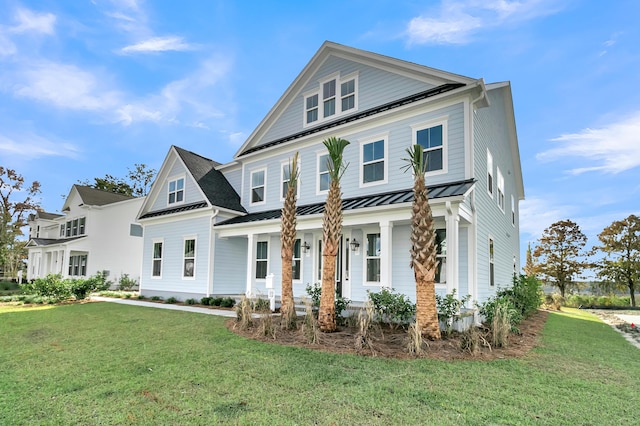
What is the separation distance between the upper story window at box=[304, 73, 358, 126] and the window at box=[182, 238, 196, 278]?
7.24 metres

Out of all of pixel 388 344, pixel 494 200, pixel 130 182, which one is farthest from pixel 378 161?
pixel 130 182

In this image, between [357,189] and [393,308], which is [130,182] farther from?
[393,308]

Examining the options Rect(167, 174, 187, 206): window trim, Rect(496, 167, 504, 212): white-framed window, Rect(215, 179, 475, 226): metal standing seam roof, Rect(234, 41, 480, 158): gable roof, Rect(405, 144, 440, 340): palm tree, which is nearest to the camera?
Rect(405, 144, 440, 340): palm tree

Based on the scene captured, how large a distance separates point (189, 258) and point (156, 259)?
2809 millimetres

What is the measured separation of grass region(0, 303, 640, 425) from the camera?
12.5 feet

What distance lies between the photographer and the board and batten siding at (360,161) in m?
10.3

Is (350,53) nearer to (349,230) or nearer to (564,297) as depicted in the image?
(349,230)

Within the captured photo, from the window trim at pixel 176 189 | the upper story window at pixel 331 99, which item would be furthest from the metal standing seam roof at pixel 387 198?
the window trim at pixel 176 189

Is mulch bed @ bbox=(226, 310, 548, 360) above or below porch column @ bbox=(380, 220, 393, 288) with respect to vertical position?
below

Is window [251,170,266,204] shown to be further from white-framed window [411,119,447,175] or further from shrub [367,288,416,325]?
shrub [367,288,416,325]

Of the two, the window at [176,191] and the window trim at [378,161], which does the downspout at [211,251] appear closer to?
the window at [176,191]

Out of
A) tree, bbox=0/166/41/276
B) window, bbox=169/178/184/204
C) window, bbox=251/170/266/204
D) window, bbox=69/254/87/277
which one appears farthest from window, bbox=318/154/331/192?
tree, bbox=0/166/41/276

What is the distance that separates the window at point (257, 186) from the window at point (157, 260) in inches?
219

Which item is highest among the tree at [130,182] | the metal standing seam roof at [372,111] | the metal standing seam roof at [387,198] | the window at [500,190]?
the tree at [130,182]
